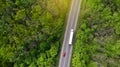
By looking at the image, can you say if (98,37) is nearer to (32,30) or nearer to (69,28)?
(69,28)

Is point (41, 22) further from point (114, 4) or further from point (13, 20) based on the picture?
point (114, 4)

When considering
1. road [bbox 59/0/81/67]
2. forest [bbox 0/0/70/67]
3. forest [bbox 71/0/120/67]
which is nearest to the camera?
forest [bbox 71/0/120/67]

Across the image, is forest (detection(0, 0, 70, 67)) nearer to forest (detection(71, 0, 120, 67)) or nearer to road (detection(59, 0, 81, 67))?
road (detection(59, 0, 81, 67))

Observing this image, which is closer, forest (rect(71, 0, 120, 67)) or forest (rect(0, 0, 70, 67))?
forest (rect(71, 0, 120, 67))

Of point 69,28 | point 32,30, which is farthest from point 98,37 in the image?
point 32,30

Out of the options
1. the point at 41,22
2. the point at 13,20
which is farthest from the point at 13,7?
the point at 41,22

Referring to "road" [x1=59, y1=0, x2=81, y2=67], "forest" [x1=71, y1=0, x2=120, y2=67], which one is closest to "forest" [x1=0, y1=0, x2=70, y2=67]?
"road" [x1=59, y1=0, x2=81, y2=67]

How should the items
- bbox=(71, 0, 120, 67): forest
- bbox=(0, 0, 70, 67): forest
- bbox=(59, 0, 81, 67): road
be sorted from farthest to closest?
bbox=(59, 0, 81, 67): road, bbox=(0, 0, 70, 67): forest, bbox=(71, 0, 120, 67): forest
